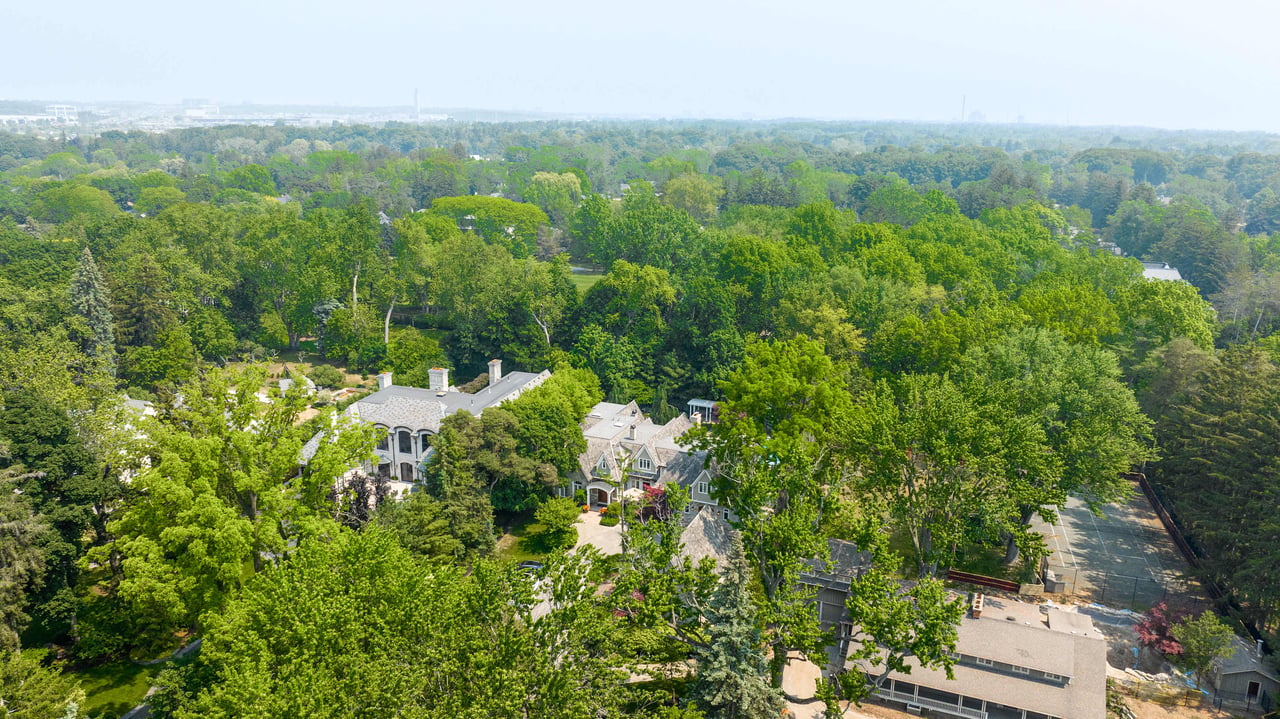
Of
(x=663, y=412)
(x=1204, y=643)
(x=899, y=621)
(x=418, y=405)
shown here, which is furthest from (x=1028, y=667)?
(x=418, y=405)

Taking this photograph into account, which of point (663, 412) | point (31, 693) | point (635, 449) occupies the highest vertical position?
point (31, 693)

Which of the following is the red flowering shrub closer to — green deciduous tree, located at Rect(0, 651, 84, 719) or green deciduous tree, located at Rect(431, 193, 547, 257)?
green deciduous tree, located at Rect(0, 651, 84, 719)

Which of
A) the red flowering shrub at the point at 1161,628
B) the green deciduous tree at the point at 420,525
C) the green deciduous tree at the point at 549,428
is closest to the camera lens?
the red flowering shrub at the point at 1161,628

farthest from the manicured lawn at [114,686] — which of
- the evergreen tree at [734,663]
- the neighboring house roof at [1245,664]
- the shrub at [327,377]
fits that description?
the neighboring house roof at [1245,664]

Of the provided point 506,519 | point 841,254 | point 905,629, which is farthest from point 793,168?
point 905,629

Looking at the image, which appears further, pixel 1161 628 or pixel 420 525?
pixel 420 525

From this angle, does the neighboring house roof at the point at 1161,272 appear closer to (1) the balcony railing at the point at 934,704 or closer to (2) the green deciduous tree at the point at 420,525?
(1) the balcony railing at the point at 934,704

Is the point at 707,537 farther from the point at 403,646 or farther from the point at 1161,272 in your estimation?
the point at 1161,272
